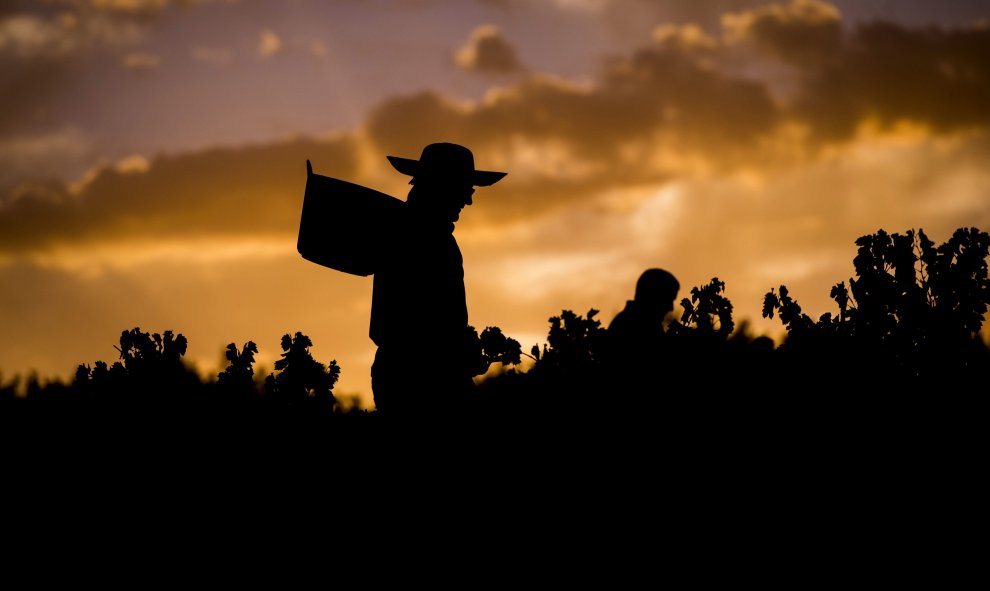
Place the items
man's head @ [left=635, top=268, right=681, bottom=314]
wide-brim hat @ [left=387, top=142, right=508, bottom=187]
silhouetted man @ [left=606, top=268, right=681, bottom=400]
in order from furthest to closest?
1. man's head @ [left=635, top=268, right=681, bottom=314]
2. silhouetted man @ [left=606, top=268, right=681, bottom=400]
3. wide-brim hat @ [left=387, top=142, right=508, bottom=187]

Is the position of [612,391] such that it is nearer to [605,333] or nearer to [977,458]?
[605,333]

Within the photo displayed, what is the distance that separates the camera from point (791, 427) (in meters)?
8.98

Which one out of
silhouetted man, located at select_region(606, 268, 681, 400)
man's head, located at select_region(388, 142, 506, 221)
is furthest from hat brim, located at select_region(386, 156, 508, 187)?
silhouetted man, located at select_region(606, 268, 681, 400)

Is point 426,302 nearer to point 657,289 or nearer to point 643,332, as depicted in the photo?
point 643,332

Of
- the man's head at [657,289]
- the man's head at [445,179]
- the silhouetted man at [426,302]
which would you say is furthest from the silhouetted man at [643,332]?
the man's head at [445,179]

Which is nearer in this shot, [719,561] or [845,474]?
[719,561]

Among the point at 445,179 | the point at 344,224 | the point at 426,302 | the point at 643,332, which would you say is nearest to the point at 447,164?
the point at 445,179

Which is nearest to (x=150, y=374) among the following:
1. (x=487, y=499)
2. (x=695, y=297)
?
(x=487, y=499)

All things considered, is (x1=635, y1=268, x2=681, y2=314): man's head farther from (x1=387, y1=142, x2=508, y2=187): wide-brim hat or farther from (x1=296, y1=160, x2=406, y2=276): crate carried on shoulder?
(x1=296, y1=160, x2=406, y2=276): crate carried on shoulder

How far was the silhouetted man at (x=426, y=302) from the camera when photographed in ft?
21.3

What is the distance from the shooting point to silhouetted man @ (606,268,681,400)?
31.6 ft

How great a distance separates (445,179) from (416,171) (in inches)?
12.6

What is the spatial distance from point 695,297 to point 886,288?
1913mm

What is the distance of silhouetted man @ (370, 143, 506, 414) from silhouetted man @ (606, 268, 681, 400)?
Answer: 11.1 ft
